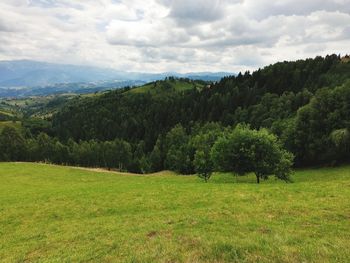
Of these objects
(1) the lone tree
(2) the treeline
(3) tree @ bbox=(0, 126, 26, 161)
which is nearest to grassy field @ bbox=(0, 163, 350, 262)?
(1) the lone tree

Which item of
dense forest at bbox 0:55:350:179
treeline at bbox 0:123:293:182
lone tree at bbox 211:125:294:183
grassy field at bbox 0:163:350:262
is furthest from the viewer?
treeline at bbox 0:123:293:182

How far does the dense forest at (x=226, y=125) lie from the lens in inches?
2682

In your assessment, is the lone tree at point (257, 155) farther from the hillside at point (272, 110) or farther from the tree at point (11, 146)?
the tree at point (11, 146)

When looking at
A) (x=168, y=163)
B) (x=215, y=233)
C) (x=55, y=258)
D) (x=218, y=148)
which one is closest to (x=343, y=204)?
(x=215, y=233)

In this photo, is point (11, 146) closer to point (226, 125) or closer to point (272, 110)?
point (226, 125)

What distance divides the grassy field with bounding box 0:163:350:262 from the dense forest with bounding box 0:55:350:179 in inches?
955

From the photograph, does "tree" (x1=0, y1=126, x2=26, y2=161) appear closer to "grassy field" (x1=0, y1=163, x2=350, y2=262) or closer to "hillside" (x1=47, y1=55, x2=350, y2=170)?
"hillside" (x1=47, y1=55, x2=350, y2=170)

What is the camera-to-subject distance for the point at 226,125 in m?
136

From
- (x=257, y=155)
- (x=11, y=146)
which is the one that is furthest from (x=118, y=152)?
(x=257, y=155)

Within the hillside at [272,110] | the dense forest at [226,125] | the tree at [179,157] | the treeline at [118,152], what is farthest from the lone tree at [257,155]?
the tree at [179,157]

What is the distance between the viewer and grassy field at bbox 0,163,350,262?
12.2 metres

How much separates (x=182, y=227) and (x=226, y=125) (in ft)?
398

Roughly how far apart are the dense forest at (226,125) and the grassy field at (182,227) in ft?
79.6

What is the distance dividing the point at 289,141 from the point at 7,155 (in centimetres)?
10736
